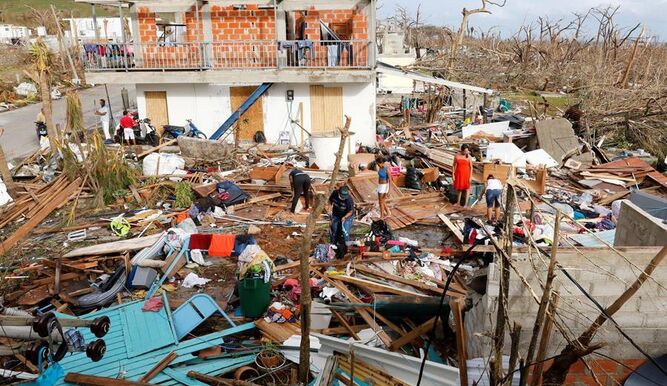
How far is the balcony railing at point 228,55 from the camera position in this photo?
746 inches

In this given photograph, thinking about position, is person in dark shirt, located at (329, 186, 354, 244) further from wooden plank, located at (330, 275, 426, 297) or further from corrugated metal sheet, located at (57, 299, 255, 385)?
corrugated metal sheet, located at (57, 299, 255, 385)

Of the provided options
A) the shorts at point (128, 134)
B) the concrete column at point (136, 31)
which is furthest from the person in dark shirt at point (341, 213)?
the concrete column at point (136, 31)

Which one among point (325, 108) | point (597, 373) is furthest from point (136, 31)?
point (597, 373)

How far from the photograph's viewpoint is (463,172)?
1284cm

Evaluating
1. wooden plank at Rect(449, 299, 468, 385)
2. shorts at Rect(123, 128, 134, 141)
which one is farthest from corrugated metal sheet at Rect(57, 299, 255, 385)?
shorts at Rect(123, 128, 134, 141)

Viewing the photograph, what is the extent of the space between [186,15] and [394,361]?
1805cm

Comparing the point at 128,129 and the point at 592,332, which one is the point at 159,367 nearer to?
the point at 592,332

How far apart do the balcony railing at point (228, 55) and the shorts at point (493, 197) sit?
342 inches

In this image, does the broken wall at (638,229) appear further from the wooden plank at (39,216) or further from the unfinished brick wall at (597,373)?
the wooden plank at (39,216)

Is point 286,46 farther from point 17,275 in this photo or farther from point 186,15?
point 17,275

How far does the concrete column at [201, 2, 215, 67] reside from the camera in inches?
773

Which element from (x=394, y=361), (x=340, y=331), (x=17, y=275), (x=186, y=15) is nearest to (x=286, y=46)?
(x=186, y=15)

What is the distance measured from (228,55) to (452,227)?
11.8m

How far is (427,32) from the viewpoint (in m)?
72.1
